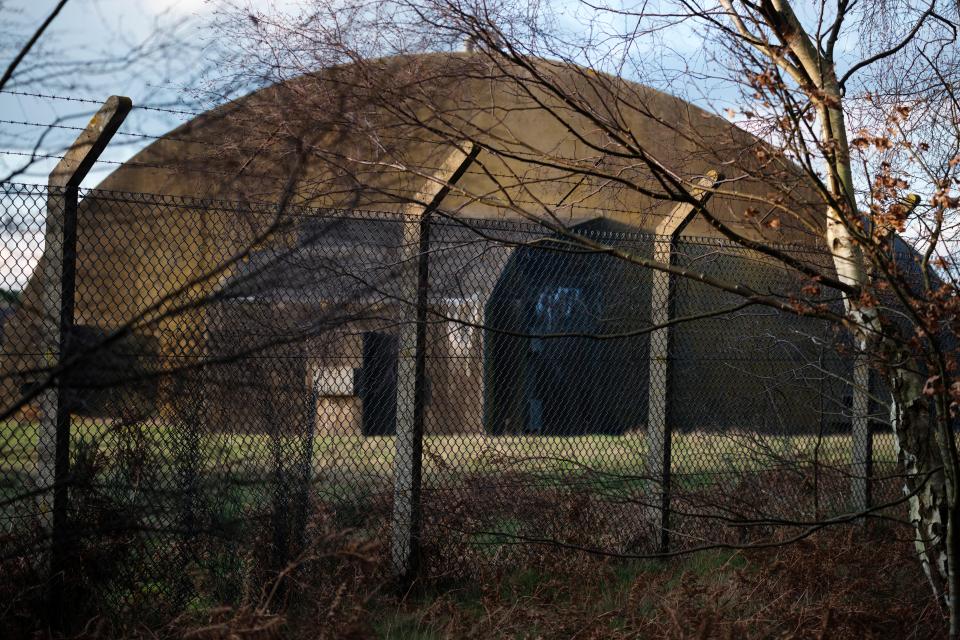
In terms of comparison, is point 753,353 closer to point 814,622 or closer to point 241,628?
point 814,622

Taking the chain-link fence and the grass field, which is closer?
the chain-link fence

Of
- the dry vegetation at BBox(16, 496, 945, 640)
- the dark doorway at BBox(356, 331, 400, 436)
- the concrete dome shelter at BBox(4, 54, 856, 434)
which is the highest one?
→ the concrete dome shelter at BBox(4, 54, 856, 434)

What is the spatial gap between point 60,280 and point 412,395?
6.74 feet

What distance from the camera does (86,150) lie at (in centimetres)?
484

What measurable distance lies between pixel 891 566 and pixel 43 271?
533 cm

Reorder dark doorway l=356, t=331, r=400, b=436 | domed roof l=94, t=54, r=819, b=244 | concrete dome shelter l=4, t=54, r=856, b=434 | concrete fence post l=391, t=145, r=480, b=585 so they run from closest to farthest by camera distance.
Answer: concrete dome shelter l=4, t=54, r=856, b=434, domed roof l=94, t=54, r=819, b=244, concrete fence post l=391, t=145, r=480, b=585, dark doorway l=356, t=331, r=400, b=436

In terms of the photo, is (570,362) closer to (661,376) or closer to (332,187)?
(661,376)

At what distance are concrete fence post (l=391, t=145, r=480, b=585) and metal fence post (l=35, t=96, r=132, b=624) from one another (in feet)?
5.71

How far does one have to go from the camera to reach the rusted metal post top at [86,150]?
4.78 meters

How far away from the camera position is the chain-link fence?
3.41m

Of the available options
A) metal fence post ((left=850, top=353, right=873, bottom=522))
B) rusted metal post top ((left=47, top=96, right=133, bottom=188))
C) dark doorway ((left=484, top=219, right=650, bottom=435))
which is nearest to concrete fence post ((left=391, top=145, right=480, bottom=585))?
dark doorway ((left=484, top=219, right=650, bottom=435))

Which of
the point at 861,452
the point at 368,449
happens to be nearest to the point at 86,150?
the point at 368,449

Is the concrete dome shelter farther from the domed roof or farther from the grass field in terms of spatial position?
the grass field

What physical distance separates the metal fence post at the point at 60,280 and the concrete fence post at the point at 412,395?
1740 mm
